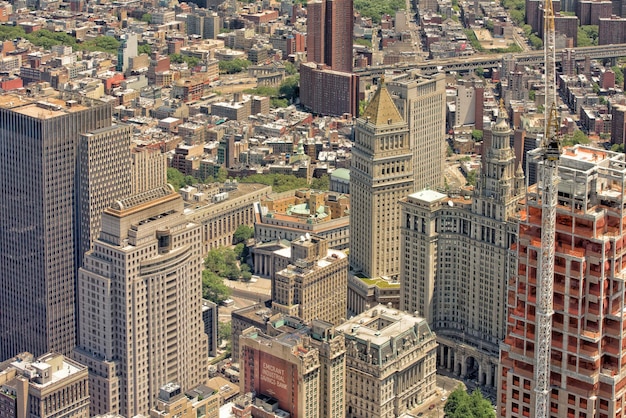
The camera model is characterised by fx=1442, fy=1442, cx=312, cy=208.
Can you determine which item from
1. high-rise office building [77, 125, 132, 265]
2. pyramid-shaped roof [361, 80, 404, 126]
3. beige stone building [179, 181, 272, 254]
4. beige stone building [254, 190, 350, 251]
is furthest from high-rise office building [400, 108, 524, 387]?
beige stone building [179, 181, 272, 254]

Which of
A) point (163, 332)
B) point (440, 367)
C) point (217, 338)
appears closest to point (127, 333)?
point (163, 332)

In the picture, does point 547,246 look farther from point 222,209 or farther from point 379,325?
point 222,209

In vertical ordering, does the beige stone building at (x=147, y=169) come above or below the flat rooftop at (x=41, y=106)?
below

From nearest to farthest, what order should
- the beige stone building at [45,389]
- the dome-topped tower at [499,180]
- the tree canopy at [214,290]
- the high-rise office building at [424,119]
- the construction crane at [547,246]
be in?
the construction crane at [547,246] < the beige stone building at [45,389] < the dome-topped tower at [499,180] < the tree canopy at [214,290] < the high-rise office building at [424,119]

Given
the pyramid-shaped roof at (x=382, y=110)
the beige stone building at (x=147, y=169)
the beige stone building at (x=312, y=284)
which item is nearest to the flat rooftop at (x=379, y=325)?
the beige stone building at (x=312, y=284)

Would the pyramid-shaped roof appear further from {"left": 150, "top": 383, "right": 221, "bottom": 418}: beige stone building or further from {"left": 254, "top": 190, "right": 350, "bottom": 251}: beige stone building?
{"left": 150, "top": 383, "right": 221, "bottom": 418}: beige stone building

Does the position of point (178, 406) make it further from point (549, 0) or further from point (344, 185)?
point (344, 185)

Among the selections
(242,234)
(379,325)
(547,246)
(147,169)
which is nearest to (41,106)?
(379,325)

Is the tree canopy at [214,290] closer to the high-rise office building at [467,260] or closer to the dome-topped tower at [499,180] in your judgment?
the high-rise office building at [467,260]
